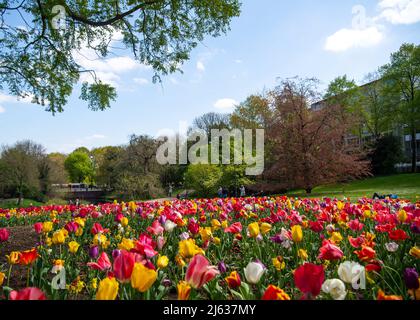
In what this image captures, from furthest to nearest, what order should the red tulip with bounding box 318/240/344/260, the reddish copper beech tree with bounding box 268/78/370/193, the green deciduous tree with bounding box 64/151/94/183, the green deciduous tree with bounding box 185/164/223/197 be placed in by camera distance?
the green deciduous tree with bounding box 64/151/94/183
the green deciduous tree with bounding box 185/164/223/197
the reddish copper beech tree with bounding box 268/78/370/193
the red tulip with bounding box 318/240/344/260

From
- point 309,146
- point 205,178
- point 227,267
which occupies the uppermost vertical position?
point 309,146

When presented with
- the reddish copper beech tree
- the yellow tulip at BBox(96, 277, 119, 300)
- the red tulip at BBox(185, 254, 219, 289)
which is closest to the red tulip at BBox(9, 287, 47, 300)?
the yellow tulip at BBox(96, 277, 119, 300)

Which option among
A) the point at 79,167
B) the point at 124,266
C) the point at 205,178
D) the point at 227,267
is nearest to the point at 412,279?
the point at 124,266

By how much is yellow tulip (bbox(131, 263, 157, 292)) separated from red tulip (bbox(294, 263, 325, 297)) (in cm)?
64

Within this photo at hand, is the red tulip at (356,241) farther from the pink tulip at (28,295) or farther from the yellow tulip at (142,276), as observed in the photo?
the pink tulip at (28,295)

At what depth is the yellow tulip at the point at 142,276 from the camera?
4.68ft

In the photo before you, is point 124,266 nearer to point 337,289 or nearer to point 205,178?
point 337,289

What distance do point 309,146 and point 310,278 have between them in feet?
72.4

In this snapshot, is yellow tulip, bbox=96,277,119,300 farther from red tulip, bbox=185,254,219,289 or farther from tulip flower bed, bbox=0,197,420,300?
red tulip, bbox=185,254,219,289

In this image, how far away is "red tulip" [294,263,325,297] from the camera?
134 centimetres

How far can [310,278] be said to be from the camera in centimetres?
136

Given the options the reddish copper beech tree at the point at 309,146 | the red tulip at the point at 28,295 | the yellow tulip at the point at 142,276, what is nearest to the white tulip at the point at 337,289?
the yellow tulip at the point at 142,276
